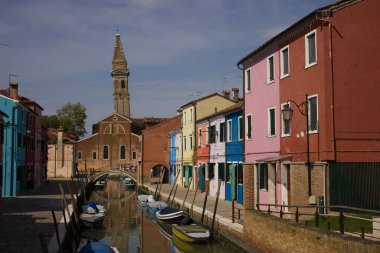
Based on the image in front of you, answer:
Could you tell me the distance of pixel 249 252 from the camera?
16.9 m

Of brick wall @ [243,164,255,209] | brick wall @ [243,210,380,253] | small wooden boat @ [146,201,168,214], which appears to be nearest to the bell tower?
small wooden boat @ [146,201,168,214]

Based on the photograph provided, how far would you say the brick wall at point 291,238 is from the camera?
10.9 metres

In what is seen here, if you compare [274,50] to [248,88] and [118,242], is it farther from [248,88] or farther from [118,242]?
[118,242]

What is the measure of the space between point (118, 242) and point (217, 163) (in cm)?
1065

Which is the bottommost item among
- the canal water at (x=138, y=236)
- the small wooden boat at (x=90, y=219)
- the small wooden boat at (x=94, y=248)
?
the canal water at (x=138, y=236)

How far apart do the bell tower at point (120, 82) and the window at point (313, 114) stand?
280ft

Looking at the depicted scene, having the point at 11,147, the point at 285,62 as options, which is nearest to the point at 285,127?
the point at 285,62

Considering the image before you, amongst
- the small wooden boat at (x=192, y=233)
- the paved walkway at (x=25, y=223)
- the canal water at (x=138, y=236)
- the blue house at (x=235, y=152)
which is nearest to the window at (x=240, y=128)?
the blue house at (x=235, y=152)

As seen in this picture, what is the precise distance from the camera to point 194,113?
3944 centimetres

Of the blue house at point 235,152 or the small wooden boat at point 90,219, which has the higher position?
the blue house at point 235,152

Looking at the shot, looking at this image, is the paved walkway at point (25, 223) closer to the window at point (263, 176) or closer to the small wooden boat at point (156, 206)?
the small wooden boat at point (156, 206)

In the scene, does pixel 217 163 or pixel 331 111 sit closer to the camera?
pixel 331 111

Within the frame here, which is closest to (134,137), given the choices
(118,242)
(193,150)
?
(193,150)

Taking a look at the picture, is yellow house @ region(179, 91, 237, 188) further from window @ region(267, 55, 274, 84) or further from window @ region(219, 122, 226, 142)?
window @ region(267, 55, 274, 84)
